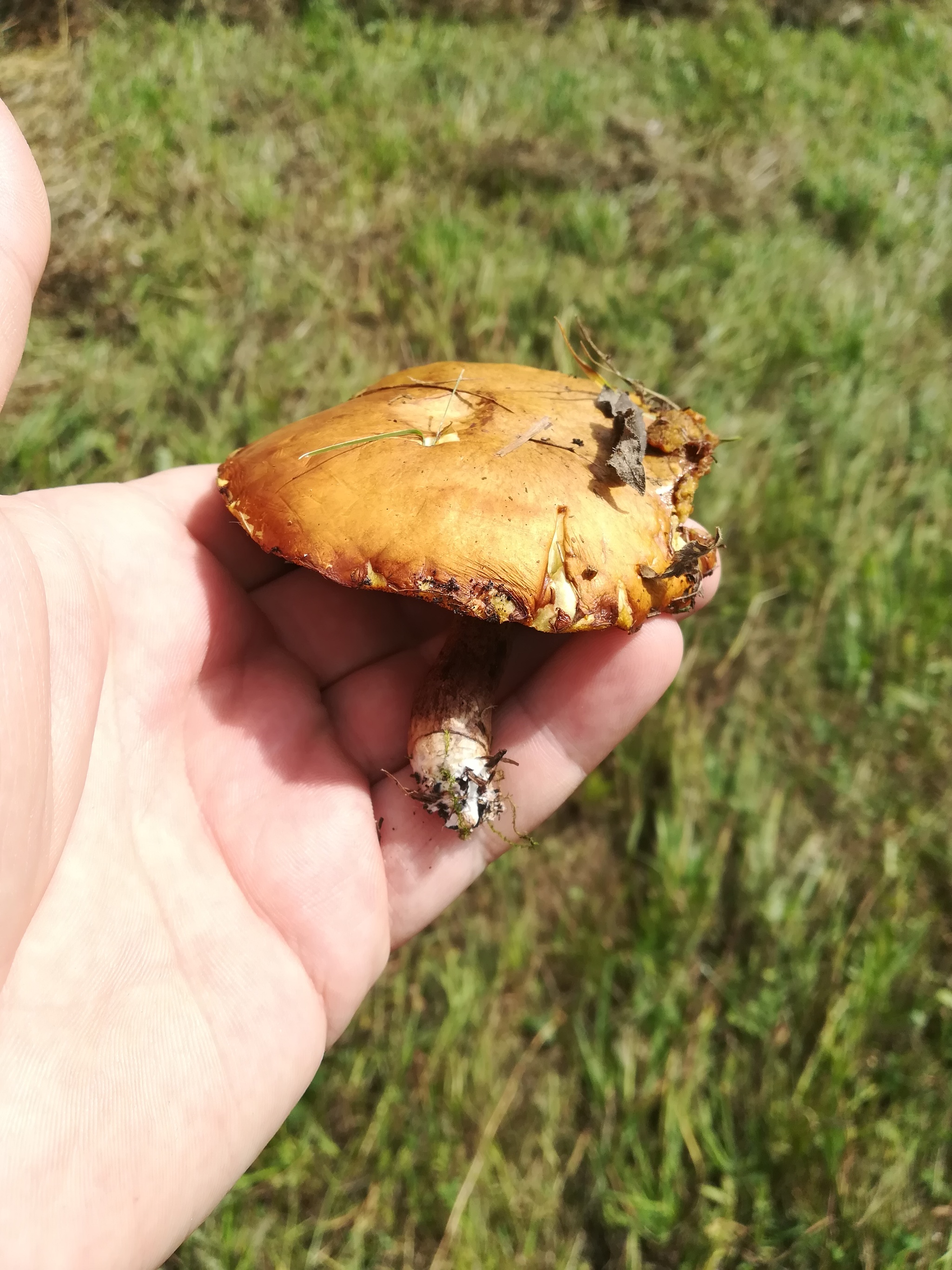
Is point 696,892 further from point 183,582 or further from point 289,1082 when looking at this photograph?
point 183,582

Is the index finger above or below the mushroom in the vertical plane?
above

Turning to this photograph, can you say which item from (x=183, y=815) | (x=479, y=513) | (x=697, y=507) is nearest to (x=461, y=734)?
(x=479, y=513)

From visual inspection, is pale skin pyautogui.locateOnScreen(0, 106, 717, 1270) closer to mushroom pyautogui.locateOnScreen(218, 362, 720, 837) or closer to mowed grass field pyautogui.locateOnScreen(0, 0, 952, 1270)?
mushroom pyautogui.locateOnScreen(218, 362, 720, 837)

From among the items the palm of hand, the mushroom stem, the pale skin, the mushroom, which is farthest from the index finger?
the mushroom stem

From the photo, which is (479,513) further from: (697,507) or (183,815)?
(697,507)

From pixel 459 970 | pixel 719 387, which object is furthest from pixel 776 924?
pixel 719 387

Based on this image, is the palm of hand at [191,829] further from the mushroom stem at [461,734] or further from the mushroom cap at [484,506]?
the mushroom cap at [484,506]

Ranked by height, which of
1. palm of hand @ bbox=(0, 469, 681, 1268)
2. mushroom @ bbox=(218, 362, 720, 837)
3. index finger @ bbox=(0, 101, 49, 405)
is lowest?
palm of hand @ bbox=(0, 469, 681, 1268)

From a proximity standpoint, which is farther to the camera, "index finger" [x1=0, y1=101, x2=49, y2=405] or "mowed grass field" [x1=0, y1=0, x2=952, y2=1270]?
"mowed grass field" [x1=0, y1=0, x2=952, y2=1270]

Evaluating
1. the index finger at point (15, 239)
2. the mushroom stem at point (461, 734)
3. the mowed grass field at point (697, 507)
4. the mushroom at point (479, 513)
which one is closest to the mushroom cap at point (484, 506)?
the mushroom at point (479, 513)
